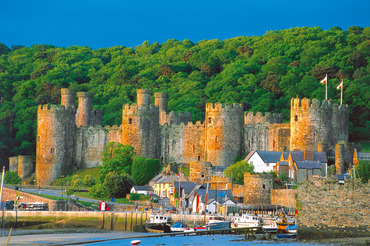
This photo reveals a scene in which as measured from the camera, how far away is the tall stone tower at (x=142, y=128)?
6456cm

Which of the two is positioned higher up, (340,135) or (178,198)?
(340,135)

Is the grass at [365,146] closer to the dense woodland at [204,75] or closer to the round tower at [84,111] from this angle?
the dense woodland at [204,75]

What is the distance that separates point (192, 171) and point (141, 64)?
47658mm

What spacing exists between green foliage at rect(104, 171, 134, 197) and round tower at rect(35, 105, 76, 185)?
8543mm

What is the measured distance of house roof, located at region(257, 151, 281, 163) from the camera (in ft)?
190

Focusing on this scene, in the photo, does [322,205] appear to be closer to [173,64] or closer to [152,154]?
[152,154]

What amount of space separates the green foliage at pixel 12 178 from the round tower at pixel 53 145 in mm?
1460

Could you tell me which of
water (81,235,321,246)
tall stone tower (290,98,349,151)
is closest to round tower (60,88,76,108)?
tall stone tower (290,98,349,151)

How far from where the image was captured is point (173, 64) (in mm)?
100875

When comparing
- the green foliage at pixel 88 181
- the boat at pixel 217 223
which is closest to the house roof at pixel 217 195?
the boat at pixel 217 223

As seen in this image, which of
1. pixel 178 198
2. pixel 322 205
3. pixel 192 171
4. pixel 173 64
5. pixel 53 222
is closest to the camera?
pixel 322 205

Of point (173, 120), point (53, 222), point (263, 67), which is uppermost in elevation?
point (263, 67)

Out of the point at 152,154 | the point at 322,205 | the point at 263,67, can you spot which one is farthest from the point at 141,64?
the point at 322,205

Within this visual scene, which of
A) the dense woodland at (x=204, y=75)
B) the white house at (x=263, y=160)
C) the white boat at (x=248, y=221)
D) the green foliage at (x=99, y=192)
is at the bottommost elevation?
the white boat at (x=248, y=221)
